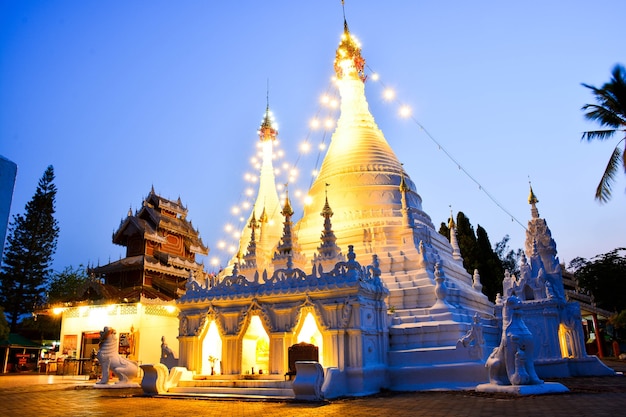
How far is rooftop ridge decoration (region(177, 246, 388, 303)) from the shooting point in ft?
48.7

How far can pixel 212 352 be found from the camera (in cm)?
1734

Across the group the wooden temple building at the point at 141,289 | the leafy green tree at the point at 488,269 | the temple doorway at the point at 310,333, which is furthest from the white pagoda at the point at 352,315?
the leafy green tree at the point at 488,269

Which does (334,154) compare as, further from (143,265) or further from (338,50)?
(143,265)

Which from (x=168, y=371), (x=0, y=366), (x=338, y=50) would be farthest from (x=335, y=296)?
(x=0, y=366)

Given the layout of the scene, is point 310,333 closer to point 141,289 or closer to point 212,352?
point 212,352

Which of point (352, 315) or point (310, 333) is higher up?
point (352, 315)

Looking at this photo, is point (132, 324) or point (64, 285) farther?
point (64, 285)

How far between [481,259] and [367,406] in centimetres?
2839

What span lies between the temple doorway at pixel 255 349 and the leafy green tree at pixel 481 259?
73.8 ft

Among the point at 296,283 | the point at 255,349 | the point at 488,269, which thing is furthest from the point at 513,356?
the point at 488,269

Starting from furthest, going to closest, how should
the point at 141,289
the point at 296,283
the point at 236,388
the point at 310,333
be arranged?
the point at 141,289 < the point at 310,333 < the point at 296,283 < the point at 236,388

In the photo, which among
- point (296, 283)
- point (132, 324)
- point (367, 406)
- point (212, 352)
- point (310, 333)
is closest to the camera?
point (367, 406)

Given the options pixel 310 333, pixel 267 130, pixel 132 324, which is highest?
Result: pixel 267 130

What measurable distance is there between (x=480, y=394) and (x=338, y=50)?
21279mm
